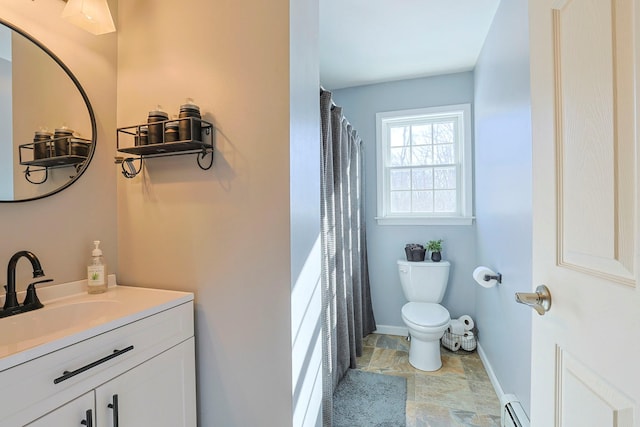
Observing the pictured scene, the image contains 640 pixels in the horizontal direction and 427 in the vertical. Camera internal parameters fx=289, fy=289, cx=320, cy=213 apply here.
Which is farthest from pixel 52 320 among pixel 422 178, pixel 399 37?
pixel 422 178

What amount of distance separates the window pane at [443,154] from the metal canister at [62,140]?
280cm

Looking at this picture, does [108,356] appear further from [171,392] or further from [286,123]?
[286,123]

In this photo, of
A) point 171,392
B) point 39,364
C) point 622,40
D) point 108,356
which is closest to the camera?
point 622,40

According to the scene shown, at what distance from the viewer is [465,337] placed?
253cm

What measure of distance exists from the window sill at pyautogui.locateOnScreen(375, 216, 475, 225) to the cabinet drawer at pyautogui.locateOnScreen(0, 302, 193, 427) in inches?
86.7

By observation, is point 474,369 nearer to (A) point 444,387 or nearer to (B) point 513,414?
(A) point 444,387

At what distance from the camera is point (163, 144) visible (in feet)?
3.88

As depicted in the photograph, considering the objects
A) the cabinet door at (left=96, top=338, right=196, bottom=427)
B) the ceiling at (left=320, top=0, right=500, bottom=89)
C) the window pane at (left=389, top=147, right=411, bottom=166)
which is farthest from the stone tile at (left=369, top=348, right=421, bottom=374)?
the ceiling at (left=320, top=0, right=500, bottom=89)

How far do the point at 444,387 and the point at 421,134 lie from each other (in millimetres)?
2234

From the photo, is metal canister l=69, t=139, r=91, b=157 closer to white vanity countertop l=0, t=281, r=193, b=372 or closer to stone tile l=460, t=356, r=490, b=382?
white vanity countertop l=0, t=281, r=193, b=372

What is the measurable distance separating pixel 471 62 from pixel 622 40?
247 centimetres

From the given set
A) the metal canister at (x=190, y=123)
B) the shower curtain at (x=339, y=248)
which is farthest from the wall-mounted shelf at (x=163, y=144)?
the shower curtain at (x=339, y=248)

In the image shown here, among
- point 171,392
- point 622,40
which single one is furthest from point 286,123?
point 171,392

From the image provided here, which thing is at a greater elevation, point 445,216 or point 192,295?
point 445,216
